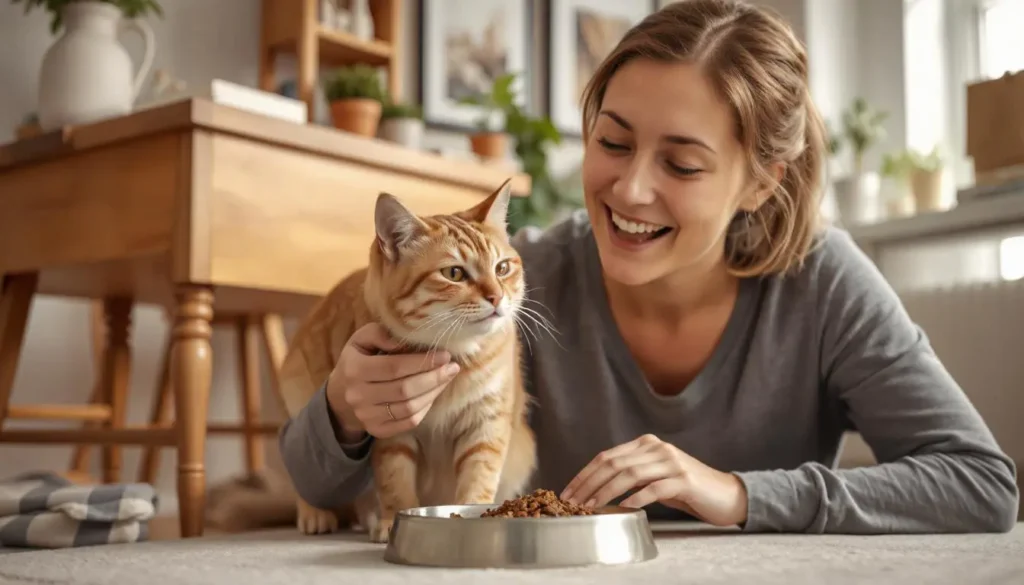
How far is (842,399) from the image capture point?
1.48m

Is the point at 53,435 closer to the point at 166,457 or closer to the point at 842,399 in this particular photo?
the point at 166,457

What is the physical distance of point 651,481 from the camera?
1.19 metres

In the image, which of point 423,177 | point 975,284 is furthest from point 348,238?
point 975,284

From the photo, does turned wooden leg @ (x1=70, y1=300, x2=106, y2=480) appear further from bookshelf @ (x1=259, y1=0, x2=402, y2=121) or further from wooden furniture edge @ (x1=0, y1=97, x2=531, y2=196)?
bookshelf @ (x1=259, y1=0, x2=402, y2=121)

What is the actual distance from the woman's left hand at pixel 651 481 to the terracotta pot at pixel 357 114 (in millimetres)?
1672

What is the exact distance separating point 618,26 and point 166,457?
7.80 feet

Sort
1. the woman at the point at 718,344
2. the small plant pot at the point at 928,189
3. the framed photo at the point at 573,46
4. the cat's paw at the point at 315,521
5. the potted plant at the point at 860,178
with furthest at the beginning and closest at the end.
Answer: the framed photo at the point at 573,46 → the potted plant at the point at 860,178 → the small plant pot at the point at 928,189 → the cat's paw at the point at 315,521 → the woman at the point at 718,344

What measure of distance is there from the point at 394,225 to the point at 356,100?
154cm

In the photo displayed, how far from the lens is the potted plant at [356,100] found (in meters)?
2.64

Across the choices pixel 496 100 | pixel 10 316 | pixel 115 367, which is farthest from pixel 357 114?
pixel 10 316

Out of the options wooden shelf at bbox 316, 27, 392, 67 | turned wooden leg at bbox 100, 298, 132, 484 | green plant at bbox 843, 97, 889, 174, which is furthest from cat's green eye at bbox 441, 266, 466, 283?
green plant at bbox 843, 97, 889, 174

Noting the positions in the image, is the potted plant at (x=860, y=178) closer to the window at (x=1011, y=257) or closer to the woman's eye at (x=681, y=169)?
the window at (x=1011, y=257)

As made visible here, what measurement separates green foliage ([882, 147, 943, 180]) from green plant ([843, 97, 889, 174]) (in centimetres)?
9

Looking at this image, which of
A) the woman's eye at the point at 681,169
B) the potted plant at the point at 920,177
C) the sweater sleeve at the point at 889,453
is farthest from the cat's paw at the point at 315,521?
the potted plant at the point at 920,177
